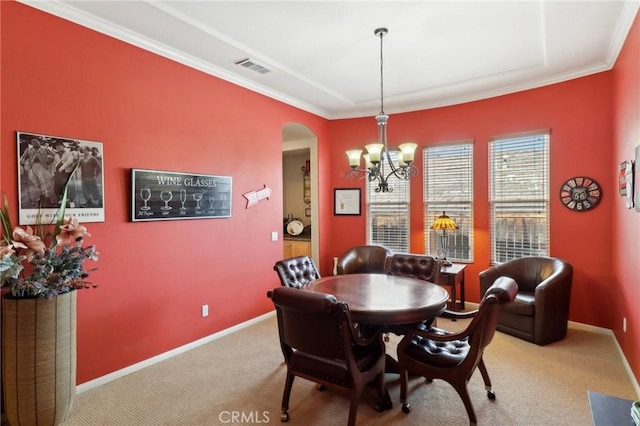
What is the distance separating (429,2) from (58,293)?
3.41m

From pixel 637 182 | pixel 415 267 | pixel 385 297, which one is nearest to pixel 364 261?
pixel 415 267

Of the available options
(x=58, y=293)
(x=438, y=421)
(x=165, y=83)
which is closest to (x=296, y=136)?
(x=165, y=83)

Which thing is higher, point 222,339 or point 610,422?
point 610,422

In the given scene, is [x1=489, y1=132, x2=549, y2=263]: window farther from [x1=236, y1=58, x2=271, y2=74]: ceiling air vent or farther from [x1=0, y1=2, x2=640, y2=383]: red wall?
[x1=236, y1=58, x2=271, y2=74]: ceiling air vent

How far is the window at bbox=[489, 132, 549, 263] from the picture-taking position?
4.29 metres

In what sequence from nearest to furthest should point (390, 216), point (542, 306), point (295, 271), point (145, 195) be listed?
1. point (145, 195)
2. point (295, 271)
3. point (542, 306)
4. point (390, 216)

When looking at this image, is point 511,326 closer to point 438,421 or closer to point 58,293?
point 438,421

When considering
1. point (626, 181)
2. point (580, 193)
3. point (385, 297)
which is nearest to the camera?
point (385, 297)

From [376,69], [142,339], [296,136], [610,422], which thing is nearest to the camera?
[610,422]

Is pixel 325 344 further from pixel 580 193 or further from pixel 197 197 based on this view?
pixel 580 193

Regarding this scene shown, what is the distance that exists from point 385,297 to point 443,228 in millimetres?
2342

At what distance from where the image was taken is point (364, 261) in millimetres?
4969

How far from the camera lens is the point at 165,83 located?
3.33 meters

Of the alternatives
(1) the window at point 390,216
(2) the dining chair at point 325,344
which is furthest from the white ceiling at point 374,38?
(2) the dining chair at point 325,344
